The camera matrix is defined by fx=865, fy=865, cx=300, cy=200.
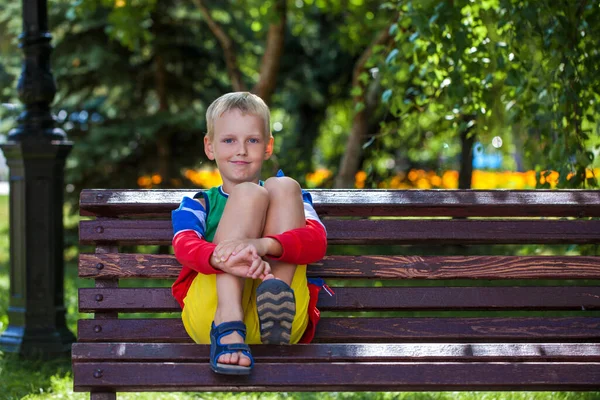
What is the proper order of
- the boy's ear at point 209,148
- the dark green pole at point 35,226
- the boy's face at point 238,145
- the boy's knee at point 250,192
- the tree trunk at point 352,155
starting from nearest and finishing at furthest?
the boy's knee at point 250,192 < the boy's face at point 238,145 < the boy's ear at point 209,148 < the dark green pole at point 35,226 < the tree trunk at point 352,155

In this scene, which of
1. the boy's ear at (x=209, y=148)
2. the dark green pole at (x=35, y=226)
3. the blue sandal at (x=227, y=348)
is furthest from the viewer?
the dark green pole at (x=35, y=226)

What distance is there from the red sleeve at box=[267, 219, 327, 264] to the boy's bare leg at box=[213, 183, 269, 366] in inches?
3.7

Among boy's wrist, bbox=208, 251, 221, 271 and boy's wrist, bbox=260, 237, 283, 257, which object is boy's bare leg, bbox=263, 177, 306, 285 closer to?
boy's wrist, bbox=260, 237, 283, 257

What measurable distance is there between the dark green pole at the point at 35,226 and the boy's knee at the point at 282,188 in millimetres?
2417

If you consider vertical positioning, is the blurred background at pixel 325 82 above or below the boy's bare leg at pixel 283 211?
above

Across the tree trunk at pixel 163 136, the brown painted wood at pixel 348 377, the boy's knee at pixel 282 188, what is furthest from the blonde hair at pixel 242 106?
the tree trunk at pixel 163 136

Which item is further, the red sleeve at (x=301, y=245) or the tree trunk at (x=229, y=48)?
the tree trunk at (x=229, y=48)

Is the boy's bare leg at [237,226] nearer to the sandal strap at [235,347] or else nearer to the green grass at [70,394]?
the sandal strap at [235,347]

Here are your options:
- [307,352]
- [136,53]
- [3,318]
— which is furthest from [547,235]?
[136,53]

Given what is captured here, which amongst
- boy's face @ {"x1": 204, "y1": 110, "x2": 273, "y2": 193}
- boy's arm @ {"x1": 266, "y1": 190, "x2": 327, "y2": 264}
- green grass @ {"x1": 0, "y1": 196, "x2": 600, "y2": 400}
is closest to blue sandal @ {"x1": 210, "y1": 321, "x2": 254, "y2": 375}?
boy's arm @ {"x1": 266, "y1": 190, "x2": 327, "y2": 264}

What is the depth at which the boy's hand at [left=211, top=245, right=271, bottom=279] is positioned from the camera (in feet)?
9.21

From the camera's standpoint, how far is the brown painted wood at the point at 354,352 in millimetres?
2820

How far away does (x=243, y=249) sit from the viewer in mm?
2811

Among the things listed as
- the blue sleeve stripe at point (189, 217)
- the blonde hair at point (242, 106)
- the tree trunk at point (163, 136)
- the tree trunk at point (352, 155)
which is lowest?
the blue sleeve stripe at point (189, 217)
